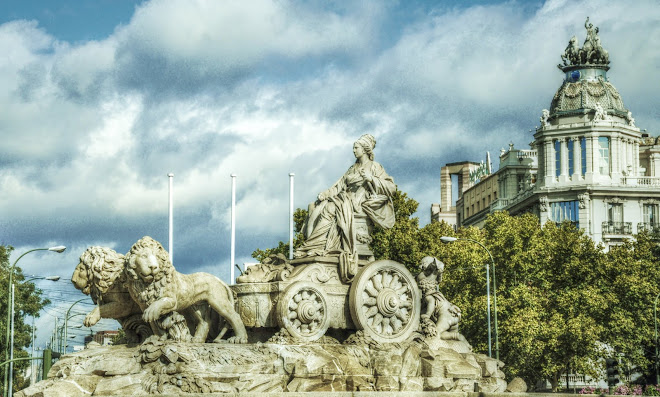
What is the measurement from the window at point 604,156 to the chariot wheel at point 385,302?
7219 centimetres

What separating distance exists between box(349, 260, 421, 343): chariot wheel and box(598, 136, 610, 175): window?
237 feet

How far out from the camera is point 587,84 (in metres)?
93.7

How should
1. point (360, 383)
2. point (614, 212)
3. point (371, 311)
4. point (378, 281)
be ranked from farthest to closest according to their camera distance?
point (614, 212)
point (378, 281)
point (371, 311)
point (360, 383)

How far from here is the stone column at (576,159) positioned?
299 feet

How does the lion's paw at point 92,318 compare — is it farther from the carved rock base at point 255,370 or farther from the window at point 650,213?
the window at point 650,213

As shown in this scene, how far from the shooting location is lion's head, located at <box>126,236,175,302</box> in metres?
20.0

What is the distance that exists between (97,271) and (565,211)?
73070 mm

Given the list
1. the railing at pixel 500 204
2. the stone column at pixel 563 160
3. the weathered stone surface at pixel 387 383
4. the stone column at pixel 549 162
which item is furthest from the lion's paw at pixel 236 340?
the railing at pixel 500 204

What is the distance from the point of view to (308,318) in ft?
68.4

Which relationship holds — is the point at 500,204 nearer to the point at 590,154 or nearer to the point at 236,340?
the point at 590,154

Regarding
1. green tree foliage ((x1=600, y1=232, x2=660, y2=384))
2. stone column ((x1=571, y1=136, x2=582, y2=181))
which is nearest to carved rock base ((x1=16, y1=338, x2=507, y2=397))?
green tree foliage ((x1=600, y1=232, x2=660, y2=384))

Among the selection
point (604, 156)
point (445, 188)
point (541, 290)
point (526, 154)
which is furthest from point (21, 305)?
point (445, 188)

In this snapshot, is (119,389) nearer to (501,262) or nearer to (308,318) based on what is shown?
(308,318)

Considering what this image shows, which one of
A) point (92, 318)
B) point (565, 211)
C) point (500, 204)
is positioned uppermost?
point (500, 204)
